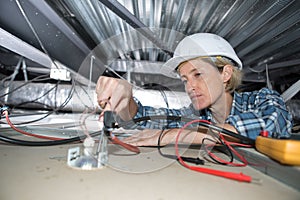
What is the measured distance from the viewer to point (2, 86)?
1400mm

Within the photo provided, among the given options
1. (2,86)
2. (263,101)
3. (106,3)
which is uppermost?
(106,3)

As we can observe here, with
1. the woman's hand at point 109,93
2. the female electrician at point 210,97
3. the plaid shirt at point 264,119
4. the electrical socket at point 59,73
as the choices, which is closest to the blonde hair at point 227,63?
the female electrician at point 210,97

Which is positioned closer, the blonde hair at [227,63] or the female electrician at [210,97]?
the female electrician at [210,97]

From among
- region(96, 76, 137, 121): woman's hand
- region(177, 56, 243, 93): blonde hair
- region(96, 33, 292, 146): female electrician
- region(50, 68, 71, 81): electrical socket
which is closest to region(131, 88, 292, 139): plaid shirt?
region(96, 33, 292, 146): female electrician

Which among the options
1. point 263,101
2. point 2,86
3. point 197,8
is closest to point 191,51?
point 197,8

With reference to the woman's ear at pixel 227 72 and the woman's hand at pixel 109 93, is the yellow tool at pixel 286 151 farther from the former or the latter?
the woman's ear at pixel 227 72

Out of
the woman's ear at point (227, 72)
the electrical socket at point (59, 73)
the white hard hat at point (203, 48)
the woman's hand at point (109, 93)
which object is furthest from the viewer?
the electrical socket at point (59, 73)

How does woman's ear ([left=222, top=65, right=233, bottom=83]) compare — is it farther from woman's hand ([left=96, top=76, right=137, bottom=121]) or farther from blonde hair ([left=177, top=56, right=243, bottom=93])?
woman's hand ([left=96, top=76, right=137, bottom=121])

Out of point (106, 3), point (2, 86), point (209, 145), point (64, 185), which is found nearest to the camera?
point (64, 185)

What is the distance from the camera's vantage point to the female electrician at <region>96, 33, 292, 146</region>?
0.54m

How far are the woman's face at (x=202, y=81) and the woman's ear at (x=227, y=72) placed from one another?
0.13 ft

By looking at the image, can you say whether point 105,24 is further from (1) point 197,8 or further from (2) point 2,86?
(2) point 2,86

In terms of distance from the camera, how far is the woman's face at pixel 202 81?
715 millimetres

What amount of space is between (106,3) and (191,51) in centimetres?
37
